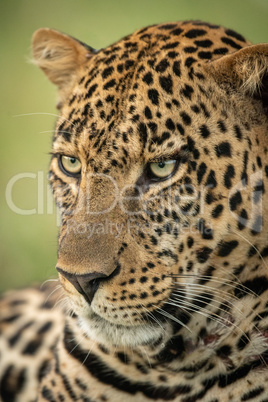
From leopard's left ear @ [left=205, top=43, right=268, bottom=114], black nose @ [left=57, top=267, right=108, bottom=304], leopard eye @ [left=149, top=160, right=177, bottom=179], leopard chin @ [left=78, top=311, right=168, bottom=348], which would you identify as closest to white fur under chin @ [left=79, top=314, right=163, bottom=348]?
leopard chin @ [left=78, top=311, right=168, bottom=348]

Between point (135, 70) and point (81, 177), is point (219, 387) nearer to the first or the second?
point (81, 177)

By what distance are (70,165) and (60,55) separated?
1057 millimetres

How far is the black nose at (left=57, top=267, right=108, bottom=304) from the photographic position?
153 inches

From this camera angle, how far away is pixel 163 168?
4.18 m

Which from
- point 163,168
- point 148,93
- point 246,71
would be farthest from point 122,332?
point 246,71

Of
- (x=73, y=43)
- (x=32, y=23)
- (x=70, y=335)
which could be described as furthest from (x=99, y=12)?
(x=70, y=335)

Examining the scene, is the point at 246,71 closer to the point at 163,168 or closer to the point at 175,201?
the point at 163,168

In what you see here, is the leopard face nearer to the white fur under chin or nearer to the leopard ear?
the white fur under chin

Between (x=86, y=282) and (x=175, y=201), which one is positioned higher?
(x=175, y=201)

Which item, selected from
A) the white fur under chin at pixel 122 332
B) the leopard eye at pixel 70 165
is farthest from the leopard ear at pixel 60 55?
the white fur under chin at pixel 122 332

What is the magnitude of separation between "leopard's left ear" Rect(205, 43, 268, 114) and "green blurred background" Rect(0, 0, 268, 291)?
3.93 m

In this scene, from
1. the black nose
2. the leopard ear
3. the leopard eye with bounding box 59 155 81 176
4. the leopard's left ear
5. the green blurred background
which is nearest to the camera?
the black nose

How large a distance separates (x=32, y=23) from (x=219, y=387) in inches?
435

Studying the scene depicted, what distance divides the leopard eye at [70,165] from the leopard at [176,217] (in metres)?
0.07
